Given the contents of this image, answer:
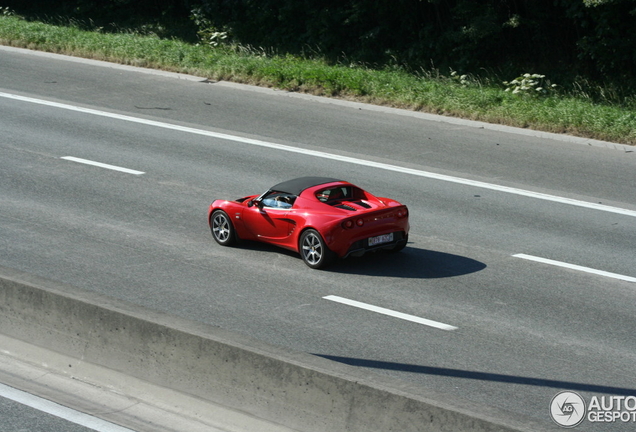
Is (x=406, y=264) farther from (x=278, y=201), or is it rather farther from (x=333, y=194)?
(x=278, y=201)

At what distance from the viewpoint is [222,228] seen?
12492 mm

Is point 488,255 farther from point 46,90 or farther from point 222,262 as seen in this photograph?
point 46,90

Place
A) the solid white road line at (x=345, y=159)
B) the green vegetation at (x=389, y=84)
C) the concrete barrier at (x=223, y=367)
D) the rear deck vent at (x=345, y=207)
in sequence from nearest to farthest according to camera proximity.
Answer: the concrete barrier at (x=223, y=367) → the rear deck vent at (x=345, y=207) → the solid white road line at (x=345, y=159) → the green vegetation at (x=389, y=84)

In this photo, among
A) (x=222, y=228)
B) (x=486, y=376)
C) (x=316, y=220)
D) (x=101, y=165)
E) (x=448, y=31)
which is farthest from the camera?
(x=448, y=31)

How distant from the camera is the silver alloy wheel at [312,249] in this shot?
448 inches


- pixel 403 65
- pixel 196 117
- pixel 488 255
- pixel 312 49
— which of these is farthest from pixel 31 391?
pixel 312 49

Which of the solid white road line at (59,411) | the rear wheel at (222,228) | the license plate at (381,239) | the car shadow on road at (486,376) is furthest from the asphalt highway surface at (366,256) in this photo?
the solid white road line at (59,411)

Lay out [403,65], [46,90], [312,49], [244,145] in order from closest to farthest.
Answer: [244,145], [46,90], [403,65], [312,49]

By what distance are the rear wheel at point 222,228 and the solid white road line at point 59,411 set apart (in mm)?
5473

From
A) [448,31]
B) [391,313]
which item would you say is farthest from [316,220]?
[448,31]

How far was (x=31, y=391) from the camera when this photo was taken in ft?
23.3

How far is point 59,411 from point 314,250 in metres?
5.21

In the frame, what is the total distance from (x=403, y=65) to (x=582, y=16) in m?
6.31

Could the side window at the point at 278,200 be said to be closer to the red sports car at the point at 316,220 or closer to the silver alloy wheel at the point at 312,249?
the red sports car at the point at 316,220
